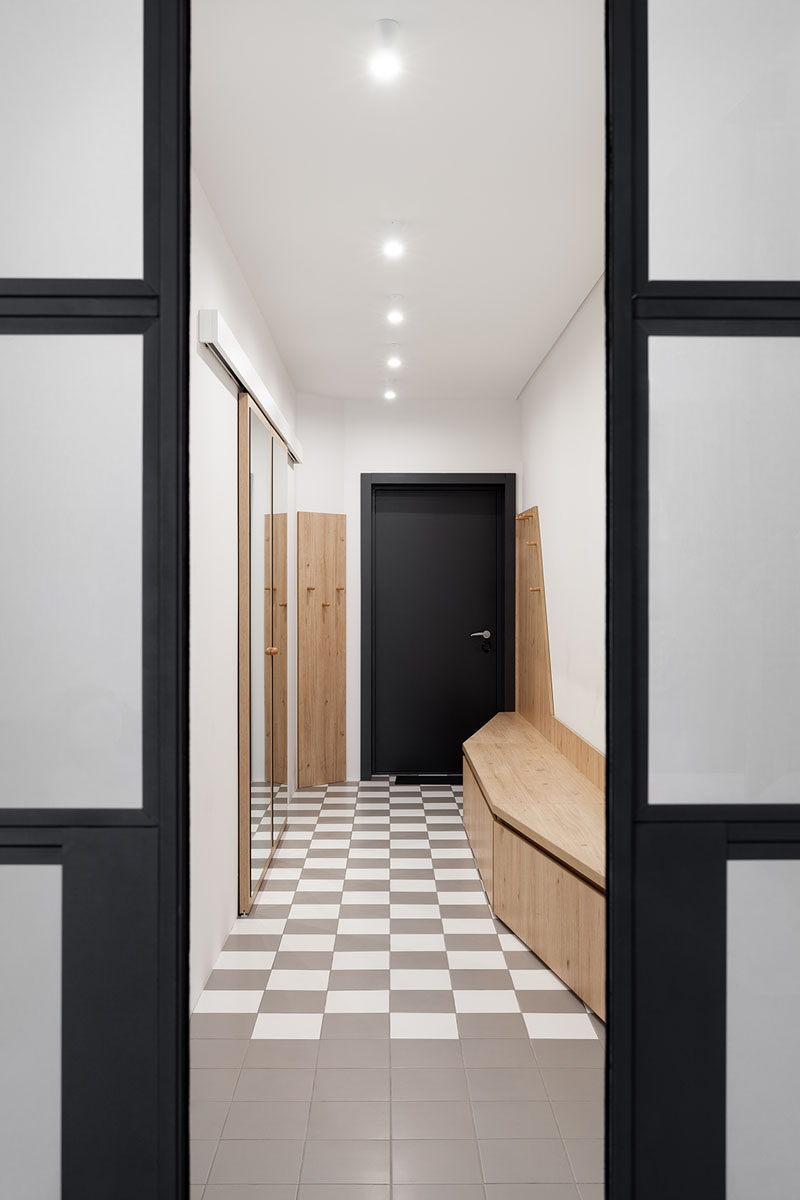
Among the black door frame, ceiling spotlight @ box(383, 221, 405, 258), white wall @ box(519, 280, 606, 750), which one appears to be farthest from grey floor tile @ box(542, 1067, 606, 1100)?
the black door frame

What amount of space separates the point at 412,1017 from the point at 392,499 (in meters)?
4.13

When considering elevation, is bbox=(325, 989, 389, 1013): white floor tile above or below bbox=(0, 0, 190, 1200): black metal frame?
below

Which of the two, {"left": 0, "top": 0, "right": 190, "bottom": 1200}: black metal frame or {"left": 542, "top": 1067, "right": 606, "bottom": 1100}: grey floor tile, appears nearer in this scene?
{"left": 0, "top": 0, "right": 190, "bottom": 1200}: black metal frame

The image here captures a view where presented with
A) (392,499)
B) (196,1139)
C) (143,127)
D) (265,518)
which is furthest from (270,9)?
(392,499)

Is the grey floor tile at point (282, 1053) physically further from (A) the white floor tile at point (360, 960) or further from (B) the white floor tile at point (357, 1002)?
(A) the white floor tile at point (360, 960)

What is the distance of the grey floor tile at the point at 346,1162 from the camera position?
190 centimetres

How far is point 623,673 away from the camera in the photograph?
1.35 m

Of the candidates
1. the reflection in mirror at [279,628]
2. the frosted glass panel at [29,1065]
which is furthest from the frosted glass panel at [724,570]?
the reflection in mirror at [279,628]

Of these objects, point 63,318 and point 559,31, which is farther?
point 559,31

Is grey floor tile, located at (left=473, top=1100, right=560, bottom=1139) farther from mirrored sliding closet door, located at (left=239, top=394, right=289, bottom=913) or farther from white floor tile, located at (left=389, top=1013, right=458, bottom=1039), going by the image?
mirrored sliding closet door, located at (left=239, top=394, right=289, bottom=913)

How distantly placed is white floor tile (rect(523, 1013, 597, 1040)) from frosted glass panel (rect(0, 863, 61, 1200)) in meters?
1.59

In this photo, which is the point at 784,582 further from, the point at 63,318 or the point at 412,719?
the point at 412,719

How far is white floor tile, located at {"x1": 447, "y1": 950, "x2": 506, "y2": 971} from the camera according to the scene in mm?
3014

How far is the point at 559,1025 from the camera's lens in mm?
2600
